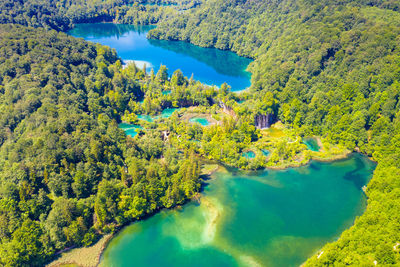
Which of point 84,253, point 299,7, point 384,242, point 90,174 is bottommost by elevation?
point 84,253

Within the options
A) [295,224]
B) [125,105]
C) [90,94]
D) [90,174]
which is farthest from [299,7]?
[90,174]

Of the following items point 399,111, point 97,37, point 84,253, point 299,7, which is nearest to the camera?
point 84,253

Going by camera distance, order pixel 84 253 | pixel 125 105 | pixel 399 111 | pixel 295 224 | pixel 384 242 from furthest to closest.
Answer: pixel 125 105
pixel 399 111
pixel 295 224
pixel 84 253
pixel 384 242

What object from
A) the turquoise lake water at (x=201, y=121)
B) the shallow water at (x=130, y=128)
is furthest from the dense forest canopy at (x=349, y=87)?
the shallow water at (x=130, y=128)

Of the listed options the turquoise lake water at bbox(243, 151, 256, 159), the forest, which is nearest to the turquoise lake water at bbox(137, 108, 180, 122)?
the forest

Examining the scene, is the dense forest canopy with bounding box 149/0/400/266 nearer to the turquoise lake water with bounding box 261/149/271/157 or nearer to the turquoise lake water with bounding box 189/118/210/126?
the turquoise lake water with bounding box 261/149/271/157

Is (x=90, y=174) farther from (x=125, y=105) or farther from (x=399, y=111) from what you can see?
(x=399, y=111)

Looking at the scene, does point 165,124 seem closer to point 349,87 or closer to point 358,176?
point 358,176

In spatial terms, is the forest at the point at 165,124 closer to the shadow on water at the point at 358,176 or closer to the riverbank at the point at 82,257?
the riverbank at the point at 82,257
